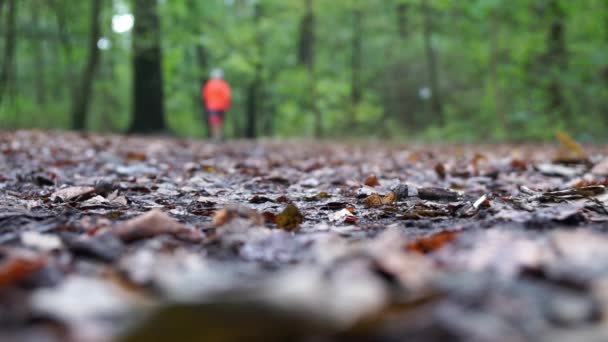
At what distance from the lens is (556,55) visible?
52.6 ft

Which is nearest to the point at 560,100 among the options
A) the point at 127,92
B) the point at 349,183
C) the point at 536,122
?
the point at 536,122

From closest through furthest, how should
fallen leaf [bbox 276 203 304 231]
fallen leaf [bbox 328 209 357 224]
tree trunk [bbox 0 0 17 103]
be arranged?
1. fallen leaf [bbox 276 203 304 231]
2. fallen leaf [bbox 328 209 357 224]
3. tree trunk [bbox 0 0 17 103]

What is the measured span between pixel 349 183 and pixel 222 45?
50.6ft

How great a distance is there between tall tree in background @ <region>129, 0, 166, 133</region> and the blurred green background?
0.03 metres

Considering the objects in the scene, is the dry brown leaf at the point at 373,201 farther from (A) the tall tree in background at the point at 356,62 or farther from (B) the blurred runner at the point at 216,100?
(A) the tall tree in background at the point at 356,62

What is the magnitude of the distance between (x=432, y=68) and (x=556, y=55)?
595cm

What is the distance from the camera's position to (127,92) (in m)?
29.2

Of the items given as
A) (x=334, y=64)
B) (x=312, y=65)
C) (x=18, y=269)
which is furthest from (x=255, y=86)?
(x=18, y=269)

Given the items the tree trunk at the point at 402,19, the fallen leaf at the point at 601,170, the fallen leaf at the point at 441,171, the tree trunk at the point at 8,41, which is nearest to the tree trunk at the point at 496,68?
the fallen leaf at the point at 601,170

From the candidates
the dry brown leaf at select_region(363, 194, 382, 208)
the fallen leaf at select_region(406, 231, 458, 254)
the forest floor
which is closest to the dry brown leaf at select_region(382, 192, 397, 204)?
the dry brown leaf at select_region(363, 194, 382, 208)

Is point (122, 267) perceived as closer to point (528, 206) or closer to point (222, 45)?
point (528, 206)

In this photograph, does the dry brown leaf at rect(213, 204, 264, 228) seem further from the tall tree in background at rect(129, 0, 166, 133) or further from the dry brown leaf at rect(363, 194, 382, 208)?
the tall tree in background at rect(129, 0, 166, 133)

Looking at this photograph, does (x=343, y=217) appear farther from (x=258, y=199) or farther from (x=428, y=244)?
(x=428, y=244)

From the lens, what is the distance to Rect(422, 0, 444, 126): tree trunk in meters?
21.3
